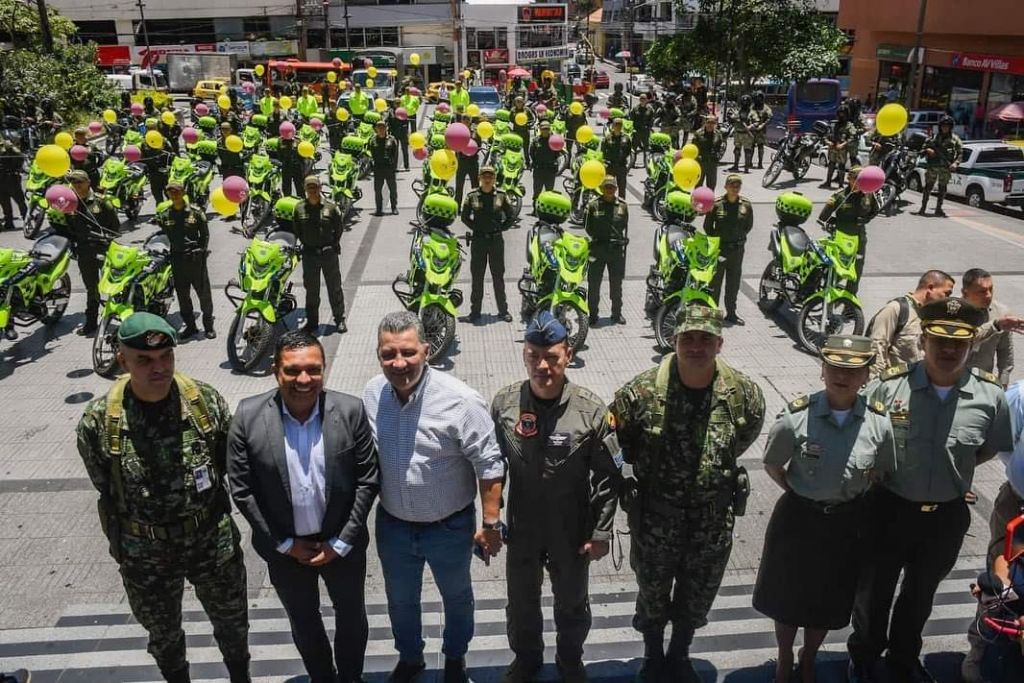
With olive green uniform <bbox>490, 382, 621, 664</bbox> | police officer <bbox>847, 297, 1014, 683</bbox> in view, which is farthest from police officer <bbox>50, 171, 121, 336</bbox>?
police officer <bbox>847, 297, 1014, 683</bbox>

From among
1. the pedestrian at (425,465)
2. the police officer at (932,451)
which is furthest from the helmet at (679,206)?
the pedestrian at (425,465)

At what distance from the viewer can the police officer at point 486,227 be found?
8359 millimetres

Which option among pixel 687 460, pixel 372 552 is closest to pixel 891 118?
pixel 687 460

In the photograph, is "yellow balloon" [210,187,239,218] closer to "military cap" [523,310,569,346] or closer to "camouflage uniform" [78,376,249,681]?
"camouflage uniform" [78,376,249,681]

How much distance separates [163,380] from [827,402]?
257cm

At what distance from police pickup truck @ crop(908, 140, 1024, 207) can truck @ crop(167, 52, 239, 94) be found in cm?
3577

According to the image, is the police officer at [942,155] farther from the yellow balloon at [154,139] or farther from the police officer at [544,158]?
the yellow balloon at [154,139]

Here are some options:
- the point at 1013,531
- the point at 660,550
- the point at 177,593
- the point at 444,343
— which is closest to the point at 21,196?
the point at 444,343

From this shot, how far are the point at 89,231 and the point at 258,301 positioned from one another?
217 centimetres

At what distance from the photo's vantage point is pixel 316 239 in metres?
7.96

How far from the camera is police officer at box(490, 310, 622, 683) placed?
3.10 metres

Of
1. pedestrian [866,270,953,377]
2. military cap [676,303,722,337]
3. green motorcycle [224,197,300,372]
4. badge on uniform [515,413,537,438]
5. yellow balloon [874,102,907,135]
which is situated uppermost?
yellow balloon [874,102,907,135]

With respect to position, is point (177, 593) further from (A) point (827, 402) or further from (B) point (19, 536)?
(A) point (827, 402)

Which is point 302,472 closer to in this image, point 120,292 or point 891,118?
point 120,292
